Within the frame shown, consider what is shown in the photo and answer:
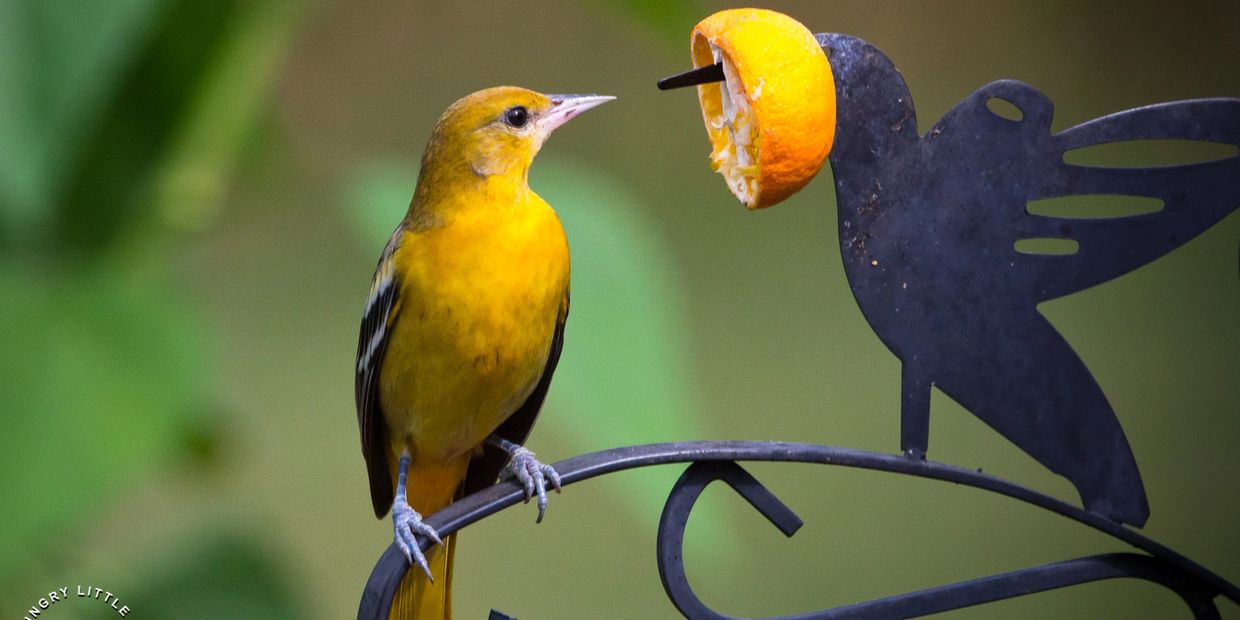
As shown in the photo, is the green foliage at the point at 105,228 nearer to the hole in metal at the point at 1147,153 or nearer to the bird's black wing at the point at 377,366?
the bird's black wing at the point at 377,366

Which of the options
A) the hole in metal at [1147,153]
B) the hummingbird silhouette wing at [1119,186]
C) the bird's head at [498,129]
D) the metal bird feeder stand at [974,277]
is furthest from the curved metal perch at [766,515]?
the hole in metal at [1147,153]

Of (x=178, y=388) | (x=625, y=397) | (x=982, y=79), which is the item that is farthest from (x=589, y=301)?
(x=982, y=79)

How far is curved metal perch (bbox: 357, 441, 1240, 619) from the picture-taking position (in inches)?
28.9

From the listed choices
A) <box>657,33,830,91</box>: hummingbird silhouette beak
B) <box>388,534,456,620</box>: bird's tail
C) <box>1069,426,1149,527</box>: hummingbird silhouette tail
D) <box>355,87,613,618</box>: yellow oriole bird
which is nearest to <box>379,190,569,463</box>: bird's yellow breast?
<box>355,87,613,618</box>: yellow oriole bird

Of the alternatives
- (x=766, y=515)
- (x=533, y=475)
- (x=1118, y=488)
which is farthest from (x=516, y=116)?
(x=1118, y=488)

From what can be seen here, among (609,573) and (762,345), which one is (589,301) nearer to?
(609,573)

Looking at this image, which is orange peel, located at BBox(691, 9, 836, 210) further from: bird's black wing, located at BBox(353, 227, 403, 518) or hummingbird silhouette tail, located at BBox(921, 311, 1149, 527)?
bird's black wing, located at BBox(353, 227, 403, 518)

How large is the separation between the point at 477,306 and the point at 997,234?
14.0 inches

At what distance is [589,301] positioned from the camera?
823 mm

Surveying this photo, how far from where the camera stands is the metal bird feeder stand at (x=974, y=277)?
29.5 inches

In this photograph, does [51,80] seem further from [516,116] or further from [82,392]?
[516,116]

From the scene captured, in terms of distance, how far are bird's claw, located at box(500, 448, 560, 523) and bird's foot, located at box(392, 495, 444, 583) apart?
0.07 m

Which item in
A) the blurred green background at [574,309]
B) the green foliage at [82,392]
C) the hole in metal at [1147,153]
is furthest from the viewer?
the hole in metal at [1147,153]

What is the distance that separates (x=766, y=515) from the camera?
782mm
